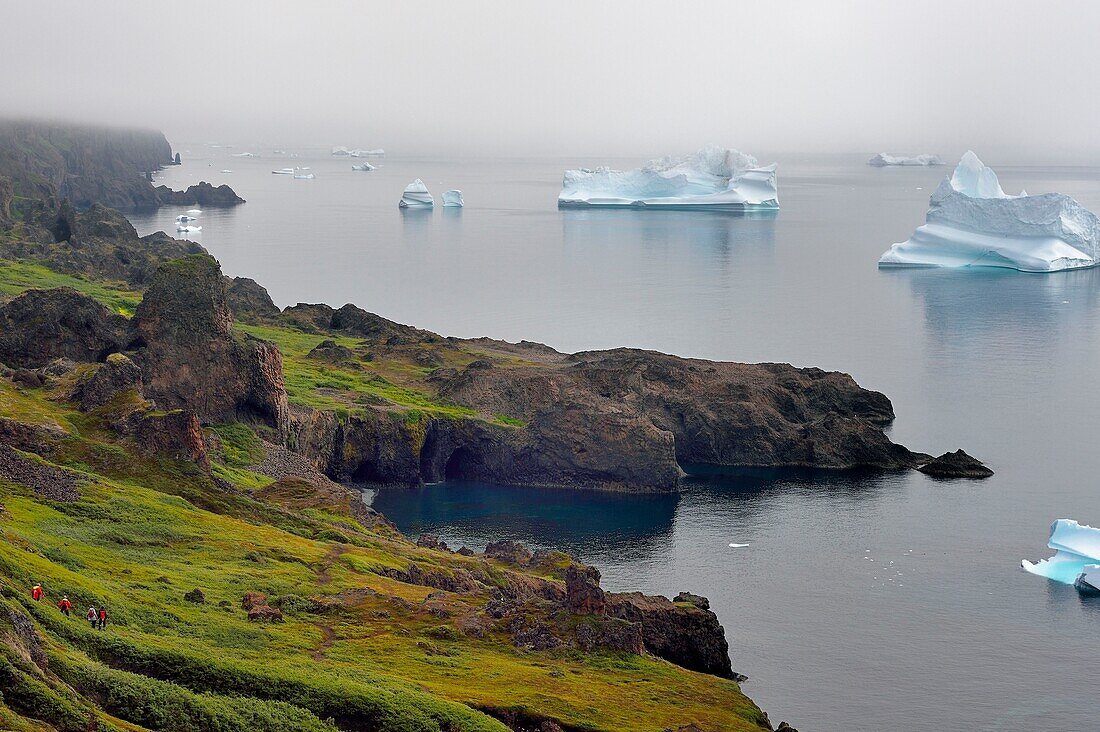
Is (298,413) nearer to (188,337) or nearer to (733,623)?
(188,337)

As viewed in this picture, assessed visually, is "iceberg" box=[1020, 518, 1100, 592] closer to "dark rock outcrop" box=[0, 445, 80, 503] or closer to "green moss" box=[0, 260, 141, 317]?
"dark rock outcrop" box=[0, 445, 80, 503]

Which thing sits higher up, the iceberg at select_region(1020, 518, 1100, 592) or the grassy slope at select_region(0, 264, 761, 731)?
the grassy slope at select_region(0, 264, 761, 731)

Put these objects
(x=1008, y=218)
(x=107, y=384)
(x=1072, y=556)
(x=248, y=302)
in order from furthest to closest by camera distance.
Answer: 1. (x=1008, y=218)
2. (x=248, y=302)
3. (x=1072, y=556)
4. (x=107, y=384)

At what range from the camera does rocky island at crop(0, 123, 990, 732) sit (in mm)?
45438

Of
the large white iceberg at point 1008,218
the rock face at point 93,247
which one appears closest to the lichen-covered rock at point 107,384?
the rock face at point 93,247

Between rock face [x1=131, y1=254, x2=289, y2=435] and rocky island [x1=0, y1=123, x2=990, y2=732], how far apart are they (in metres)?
0.15

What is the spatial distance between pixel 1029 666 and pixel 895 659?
6.54 meters

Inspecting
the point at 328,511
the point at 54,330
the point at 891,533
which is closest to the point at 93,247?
the point at 54,330

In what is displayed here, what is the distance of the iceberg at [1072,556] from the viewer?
80.7 meters

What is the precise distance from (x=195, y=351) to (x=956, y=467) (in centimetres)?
5677

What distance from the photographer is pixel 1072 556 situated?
81938 millimetres

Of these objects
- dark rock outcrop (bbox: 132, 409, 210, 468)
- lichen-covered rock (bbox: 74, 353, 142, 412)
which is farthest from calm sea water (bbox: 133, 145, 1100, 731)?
lichen-covered rock (bbox: 74, 353, 142, 412)

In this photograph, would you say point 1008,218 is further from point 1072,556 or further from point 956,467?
point 1072,556

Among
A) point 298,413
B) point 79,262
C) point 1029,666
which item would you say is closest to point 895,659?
point 1029,666
